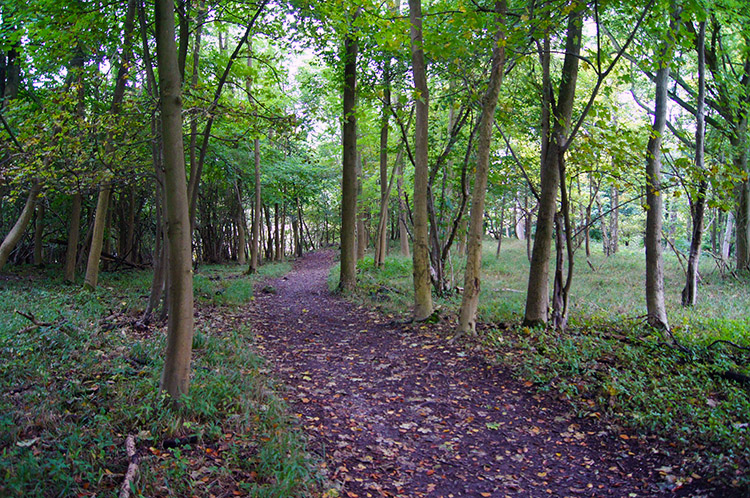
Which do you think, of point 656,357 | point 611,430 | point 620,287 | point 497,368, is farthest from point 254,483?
point 620,287

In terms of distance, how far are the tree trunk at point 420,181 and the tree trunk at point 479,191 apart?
1.11 meters

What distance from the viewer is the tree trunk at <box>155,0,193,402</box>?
13.8ft

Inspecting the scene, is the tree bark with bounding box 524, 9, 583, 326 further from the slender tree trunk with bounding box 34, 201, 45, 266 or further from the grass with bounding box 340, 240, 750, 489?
the slender tree trunk with bounding box 34, 201, 45, 266

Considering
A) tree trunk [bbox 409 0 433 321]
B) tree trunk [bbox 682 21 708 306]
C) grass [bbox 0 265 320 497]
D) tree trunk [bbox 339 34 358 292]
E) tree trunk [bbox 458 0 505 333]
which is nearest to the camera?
grass [bbox 0 265 320 497]

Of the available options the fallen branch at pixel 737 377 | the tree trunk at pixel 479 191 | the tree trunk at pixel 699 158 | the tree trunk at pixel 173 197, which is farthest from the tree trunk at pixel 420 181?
the tree trunk at pixel 173 197

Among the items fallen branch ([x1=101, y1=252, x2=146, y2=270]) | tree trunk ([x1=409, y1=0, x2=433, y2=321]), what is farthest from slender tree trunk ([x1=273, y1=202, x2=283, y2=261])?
tree trunk ([x1=409, y1=0, x2=433, y2=321])

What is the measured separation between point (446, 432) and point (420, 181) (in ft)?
17.2

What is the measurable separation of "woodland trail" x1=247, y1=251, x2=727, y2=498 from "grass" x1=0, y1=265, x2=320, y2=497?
532 mm

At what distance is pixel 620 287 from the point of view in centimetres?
1370

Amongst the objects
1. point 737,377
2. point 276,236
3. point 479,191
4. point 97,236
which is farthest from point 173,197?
point 276,236

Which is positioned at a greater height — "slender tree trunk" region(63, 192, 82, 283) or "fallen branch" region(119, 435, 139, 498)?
"slender tree trunk" region(63, 192, 82, 283)

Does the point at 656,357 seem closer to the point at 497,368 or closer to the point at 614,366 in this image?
the point at 614,366

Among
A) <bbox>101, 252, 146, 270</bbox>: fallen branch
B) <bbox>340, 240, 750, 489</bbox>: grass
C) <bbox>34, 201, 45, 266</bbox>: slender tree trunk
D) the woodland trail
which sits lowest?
the woodland trail

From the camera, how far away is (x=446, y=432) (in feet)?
16.3
